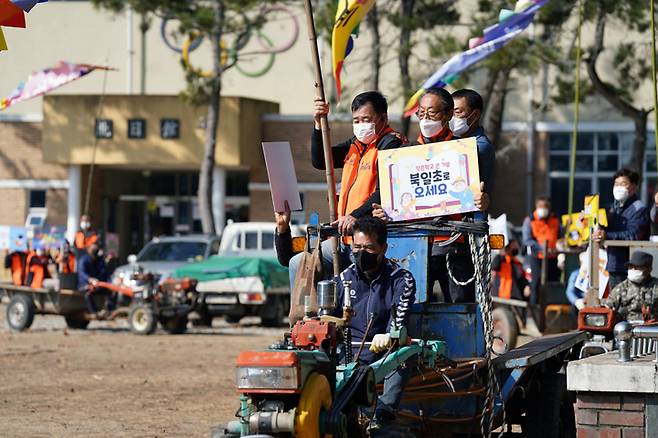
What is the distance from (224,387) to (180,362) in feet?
10.4

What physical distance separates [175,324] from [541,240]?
6.12 meters

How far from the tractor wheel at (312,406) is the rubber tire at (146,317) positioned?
Result: 1629 cm

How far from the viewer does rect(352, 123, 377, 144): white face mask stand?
364 inches

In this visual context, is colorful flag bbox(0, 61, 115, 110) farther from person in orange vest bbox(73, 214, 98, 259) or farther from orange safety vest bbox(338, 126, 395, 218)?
orange safety vest bbox(338, 126, 395, 218)

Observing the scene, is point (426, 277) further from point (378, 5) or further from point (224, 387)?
point (378, 5)

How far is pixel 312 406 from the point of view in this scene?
6953 mm

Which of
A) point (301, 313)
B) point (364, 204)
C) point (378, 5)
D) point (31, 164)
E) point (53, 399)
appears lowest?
point (53, 399)

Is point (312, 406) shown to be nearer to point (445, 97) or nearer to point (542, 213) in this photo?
point (445, 97)

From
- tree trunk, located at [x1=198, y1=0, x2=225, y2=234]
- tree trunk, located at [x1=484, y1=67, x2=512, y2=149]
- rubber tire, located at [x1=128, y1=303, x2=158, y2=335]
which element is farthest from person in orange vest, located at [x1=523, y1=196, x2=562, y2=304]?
tree trunk, located at [x1=198, y1=0, x2=225, y2=234]

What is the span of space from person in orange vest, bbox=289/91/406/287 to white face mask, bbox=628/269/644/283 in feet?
13.4

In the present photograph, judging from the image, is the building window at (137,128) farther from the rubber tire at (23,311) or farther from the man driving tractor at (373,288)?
the man driving tractor at (373,288)

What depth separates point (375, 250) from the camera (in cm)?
827

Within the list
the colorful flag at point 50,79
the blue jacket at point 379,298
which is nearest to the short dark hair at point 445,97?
the blue jacket at point 379,298

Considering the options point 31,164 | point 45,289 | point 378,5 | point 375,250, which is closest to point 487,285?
point 375,250
